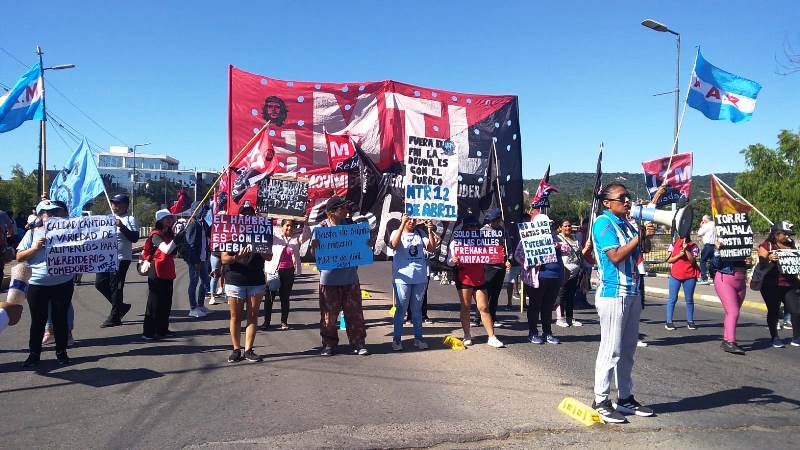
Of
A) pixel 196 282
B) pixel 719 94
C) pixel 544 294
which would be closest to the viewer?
pixel 544 294

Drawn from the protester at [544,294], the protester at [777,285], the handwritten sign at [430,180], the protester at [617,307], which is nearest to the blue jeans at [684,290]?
the protester at [777,285]

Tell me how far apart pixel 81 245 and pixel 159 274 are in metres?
1.47

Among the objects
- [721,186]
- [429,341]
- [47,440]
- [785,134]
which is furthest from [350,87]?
[785,134]

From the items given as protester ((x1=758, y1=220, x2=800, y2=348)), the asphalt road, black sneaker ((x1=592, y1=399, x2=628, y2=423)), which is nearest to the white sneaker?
the asphalt road

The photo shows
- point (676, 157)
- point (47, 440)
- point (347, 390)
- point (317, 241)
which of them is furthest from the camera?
point (676, 157)

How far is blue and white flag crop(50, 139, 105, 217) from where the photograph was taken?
8.84 metres

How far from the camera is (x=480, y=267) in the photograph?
798cm

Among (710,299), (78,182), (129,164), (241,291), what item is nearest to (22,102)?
(78,182)

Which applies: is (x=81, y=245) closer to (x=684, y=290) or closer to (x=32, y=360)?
(x=32, y=360)

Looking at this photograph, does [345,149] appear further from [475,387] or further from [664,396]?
[664,396]

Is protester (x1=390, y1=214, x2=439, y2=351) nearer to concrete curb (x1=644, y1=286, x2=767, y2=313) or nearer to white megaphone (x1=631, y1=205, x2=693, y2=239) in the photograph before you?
white megaphone (x1=631, y1=205, x2=693, y2=239)

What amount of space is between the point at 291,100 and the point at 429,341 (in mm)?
4134

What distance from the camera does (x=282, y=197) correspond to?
7.95 meters

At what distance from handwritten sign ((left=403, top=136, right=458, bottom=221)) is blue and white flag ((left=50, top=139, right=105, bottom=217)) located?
15.5 feet
